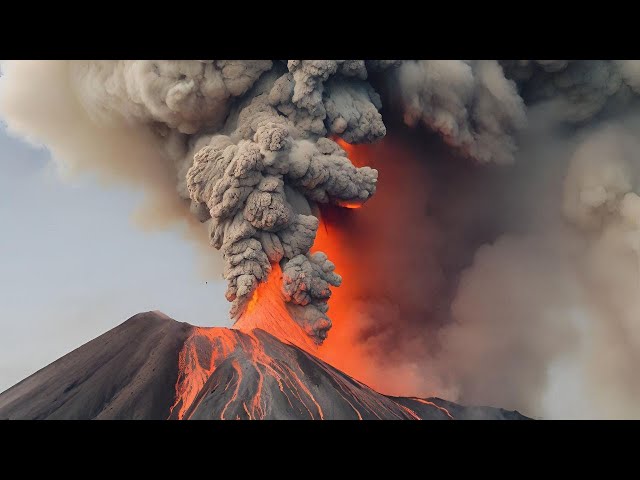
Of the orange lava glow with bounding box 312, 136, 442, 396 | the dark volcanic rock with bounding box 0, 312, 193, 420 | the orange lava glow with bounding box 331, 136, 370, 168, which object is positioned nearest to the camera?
the dark volcanic rock with bounding box 0, 312, 193, 420

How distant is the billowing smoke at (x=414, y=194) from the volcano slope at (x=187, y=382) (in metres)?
1.61

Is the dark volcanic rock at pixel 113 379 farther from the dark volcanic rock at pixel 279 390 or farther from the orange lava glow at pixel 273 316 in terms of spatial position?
the orange lava glow at pixel 273 316

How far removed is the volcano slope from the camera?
38.1 ft

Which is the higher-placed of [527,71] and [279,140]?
[527,71]

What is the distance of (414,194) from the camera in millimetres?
20297

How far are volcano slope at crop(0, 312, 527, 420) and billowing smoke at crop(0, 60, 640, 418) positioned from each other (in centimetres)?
161

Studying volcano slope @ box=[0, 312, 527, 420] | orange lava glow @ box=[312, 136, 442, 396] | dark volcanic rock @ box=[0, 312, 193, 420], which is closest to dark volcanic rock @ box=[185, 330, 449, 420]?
volcano slope @ box=[0, 312, 527, 420]

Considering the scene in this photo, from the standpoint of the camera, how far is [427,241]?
68.3ft

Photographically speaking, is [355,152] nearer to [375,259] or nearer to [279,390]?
[375,259]

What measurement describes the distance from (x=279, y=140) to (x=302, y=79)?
6.36ft

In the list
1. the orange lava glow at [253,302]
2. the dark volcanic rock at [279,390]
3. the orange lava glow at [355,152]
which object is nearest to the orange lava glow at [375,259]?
the orange lava glow at [355,152]

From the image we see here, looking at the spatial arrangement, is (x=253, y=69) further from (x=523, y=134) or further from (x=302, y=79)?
(x=523, y=134)

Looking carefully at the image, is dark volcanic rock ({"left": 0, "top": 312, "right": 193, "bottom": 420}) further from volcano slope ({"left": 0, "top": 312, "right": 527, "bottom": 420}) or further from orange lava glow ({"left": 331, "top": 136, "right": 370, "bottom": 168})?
orange lava glow ({"left": 331, "top": 136, "right": 370, "bottom": 168})

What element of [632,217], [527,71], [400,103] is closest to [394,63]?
[400,103]
